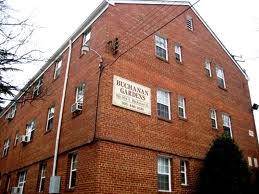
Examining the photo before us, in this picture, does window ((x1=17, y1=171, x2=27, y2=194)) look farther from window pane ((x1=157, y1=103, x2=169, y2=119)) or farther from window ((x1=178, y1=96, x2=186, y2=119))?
window ((x1=178, y1=96, x2=186, y2=119))

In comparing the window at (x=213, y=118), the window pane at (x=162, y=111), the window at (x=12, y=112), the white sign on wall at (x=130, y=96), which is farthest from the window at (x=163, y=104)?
the window at (x=12, y=112)

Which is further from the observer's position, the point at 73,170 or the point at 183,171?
the point at 183,171

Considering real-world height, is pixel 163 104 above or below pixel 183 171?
above

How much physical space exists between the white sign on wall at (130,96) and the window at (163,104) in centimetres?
78

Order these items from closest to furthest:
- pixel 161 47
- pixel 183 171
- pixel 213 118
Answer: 1. pixel 183 171
2. pixel 161 47
3. pixel 213 118

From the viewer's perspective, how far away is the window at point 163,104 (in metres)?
14.6

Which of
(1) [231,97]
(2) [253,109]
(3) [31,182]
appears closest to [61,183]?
(3) [31,182]

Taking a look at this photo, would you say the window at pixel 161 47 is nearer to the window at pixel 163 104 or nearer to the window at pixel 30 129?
the window at pixel 163 104

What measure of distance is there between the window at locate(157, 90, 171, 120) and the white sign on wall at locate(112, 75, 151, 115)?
785 millimetres

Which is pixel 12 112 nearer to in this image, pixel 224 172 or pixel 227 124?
pixel 227 124

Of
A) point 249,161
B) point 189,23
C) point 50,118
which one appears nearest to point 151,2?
point 189,23

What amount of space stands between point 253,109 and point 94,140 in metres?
14.4

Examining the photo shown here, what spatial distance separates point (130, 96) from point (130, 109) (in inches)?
24.6

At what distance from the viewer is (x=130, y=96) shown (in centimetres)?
1341
